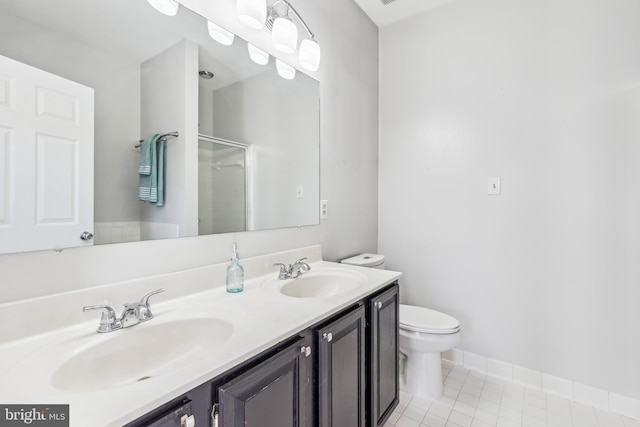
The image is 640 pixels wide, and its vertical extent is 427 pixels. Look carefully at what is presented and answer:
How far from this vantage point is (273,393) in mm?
799

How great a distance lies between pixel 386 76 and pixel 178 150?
6.05 feet

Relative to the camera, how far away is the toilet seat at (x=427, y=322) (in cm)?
167

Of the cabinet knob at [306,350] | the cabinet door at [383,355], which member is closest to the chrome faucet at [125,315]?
the cabinet knob at [306,350]

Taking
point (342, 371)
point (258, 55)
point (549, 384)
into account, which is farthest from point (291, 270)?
point (549, 384)

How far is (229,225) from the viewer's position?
1336mm

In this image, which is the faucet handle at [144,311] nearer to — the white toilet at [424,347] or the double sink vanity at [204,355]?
the double sink vanity at [204,355]

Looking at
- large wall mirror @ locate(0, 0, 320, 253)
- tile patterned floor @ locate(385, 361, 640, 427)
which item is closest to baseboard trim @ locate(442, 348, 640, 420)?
tile patterned floor @ locate(385, 361, 640, 427)

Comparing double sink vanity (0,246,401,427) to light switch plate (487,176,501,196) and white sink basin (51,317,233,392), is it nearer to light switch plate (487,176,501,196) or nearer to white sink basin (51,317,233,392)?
white sink basin (51,317,233,392)

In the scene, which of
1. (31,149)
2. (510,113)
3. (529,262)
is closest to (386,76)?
(510,113)

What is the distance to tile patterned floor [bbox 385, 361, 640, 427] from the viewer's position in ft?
5.12

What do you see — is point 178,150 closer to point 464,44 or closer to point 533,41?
point 464,44

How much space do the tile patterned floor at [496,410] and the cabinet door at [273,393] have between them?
959 mm

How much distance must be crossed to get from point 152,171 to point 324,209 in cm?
103

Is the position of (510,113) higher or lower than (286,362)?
higher
